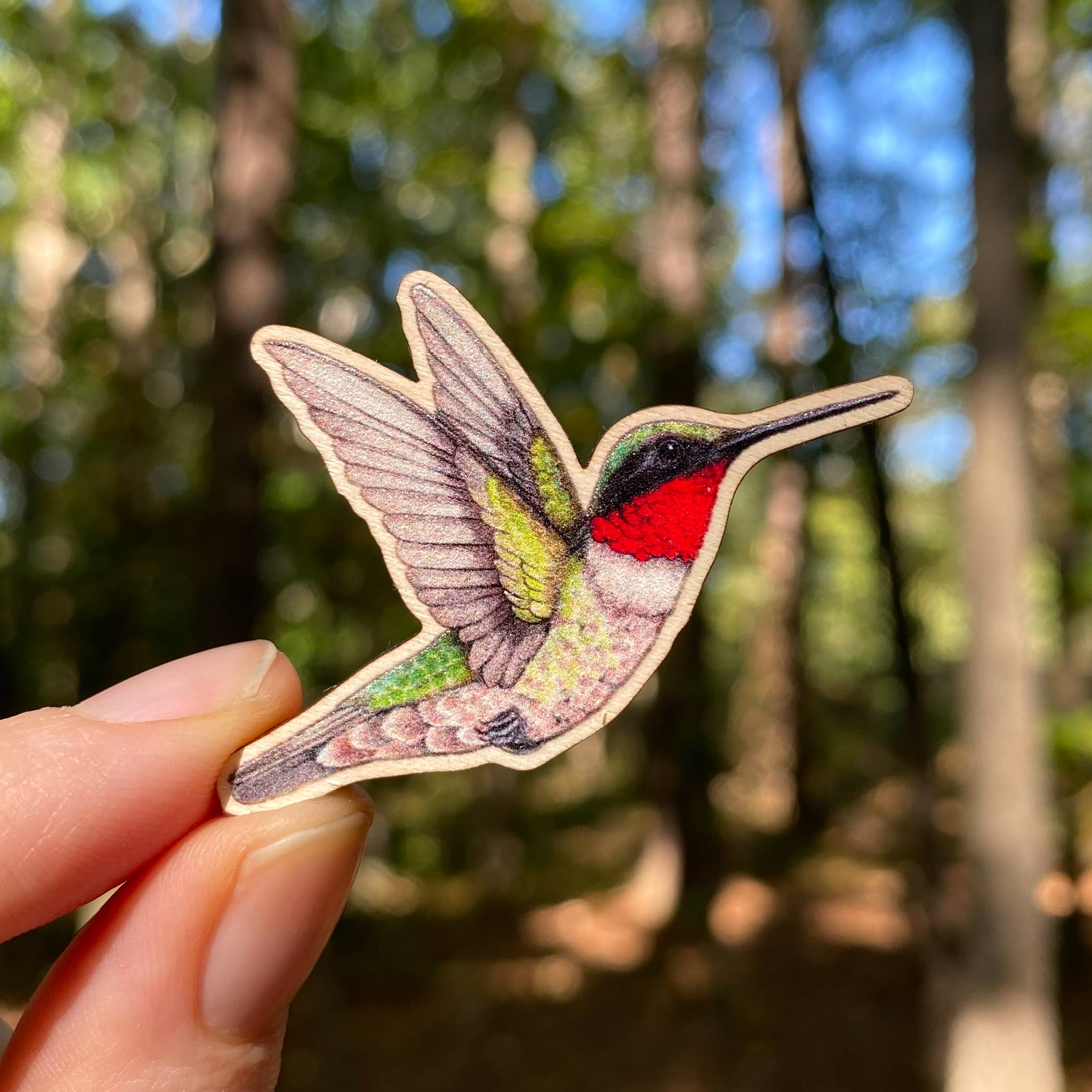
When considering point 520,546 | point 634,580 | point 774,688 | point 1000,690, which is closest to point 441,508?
point 520,546

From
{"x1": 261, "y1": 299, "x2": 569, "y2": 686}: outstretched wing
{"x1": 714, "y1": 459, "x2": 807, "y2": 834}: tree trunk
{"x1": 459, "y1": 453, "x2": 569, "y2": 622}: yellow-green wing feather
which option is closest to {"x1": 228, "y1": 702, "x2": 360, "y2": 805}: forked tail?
{"x1": 261, "y1": 299, "x2": 569, "y2": 686}: outstretched wing

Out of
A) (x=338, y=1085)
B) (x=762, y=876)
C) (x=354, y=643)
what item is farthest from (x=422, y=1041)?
(x=762, y=876)

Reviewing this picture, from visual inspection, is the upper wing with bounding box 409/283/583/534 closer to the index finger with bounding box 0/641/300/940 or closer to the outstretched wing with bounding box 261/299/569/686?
the outstretched wing with bounding box 261/299/569/686

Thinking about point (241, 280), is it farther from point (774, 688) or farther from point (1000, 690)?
point (774, 688)

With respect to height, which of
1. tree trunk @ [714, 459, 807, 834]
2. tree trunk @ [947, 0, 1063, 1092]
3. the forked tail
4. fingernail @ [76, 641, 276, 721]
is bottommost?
tree trunk @ [714, 459, 807, 834]

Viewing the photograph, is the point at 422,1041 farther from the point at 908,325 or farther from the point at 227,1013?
the point at 908,325
